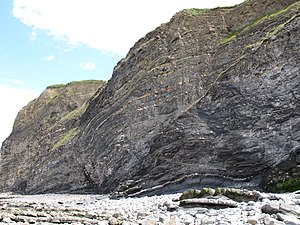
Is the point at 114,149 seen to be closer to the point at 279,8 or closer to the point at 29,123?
the point at 279,8

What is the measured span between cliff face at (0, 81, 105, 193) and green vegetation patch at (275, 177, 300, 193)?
30.7 m

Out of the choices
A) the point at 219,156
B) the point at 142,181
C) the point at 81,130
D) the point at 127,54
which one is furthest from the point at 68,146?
the point at 219,156

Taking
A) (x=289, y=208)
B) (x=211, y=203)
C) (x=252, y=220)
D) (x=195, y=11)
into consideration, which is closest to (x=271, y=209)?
(x=289, y=208)

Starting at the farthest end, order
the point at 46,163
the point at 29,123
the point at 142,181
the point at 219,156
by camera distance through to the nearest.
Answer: the point at 29,123 < the point at 46,163 < the point at 142,181 < the point at 219,156

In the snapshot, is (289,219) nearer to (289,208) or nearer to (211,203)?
(289,208)

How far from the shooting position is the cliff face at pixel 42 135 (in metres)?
52.9

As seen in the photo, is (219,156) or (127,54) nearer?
(219,156)

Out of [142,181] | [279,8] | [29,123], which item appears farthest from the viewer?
[29,123]

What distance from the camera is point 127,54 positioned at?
48.8 meters

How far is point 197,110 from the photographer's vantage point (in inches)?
1187

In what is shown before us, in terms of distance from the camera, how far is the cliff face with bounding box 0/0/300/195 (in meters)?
26.1

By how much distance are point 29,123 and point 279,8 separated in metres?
50.4

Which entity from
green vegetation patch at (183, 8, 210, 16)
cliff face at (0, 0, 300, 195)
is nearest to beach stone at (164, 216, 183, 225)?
cliff face at (0, 0, 300, 195)

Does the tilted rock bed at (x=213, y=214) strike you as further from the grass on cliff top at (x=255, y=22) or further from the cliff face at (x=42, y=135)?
the cliff face at (x=42, y=135)
